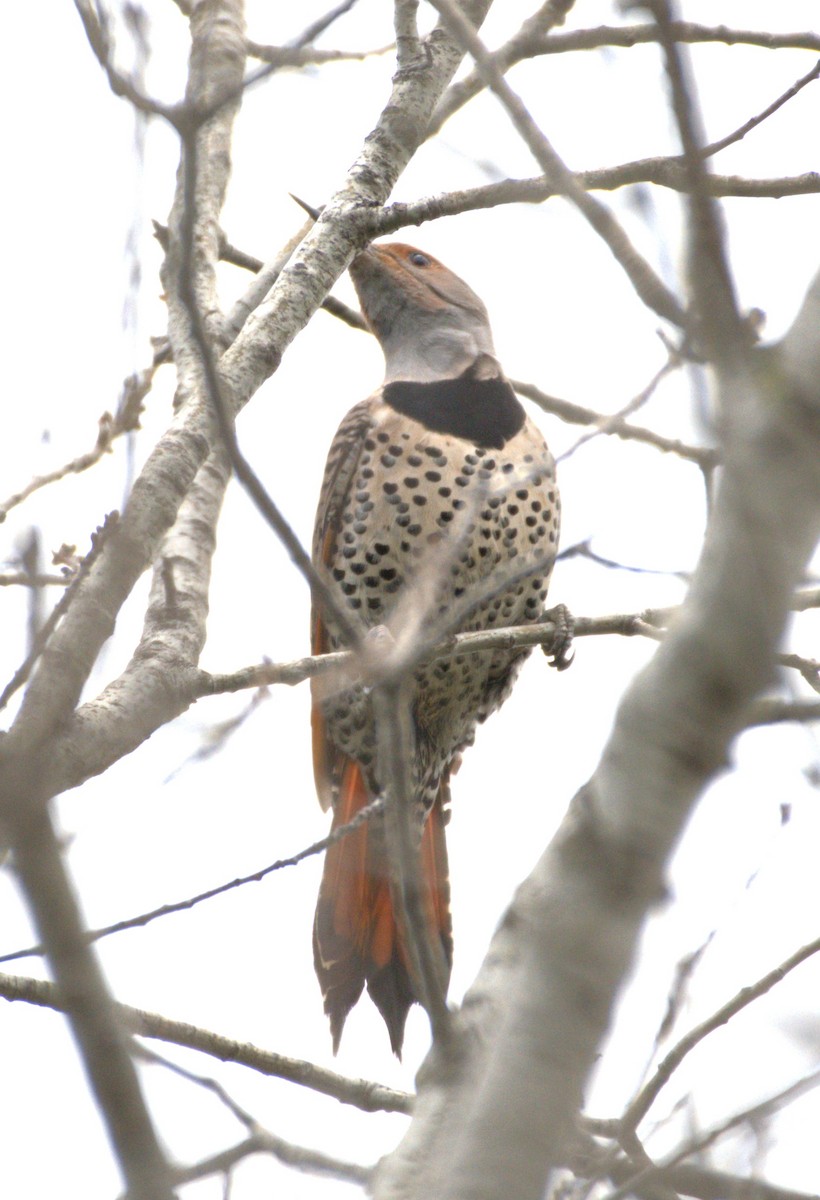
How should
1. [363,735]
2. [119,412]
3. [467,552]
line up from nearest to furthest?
[119,412]
[467,552]
[363,735]

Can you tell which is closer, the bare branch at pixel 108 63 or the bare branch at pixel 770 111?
the bare branch at pixel 108 63

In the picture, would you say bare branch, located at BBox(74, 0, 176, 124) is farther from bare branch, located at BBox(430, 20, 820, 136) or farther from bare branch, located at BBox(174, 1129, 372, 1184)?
bare branch, located at BBox(174, 1129, 372, 1184)

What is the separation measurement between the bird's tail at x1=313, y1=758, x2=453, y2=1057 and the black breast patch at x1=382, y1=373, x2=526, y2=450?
5.00 ft

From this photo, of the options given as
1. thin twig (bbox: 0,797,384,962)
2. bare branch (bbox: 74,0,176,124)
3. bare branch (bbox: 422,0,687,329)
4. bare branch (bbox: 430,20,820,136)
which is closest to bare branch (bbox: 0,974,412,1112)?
thin twig (bbox: 0,797,384,962)

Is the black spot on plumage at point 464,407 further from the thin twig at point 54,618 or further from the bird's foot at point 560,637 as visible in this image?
the thin twig at point 54,618

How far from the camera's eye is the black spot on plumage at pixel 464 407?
555 centimetres

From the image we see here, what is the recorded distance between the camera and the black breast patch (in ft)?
18.2

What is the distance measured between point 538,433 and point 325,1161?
357 centimetres

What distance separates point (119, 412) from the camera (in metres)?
2.89

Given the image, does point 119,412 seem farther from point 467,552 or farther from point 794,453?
point 467,552

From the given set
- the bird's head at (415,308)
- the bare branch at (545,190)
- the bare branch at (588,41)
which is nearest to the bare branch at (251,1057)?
the bare branch at (545,190)

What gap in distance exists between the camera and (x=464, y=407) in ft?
18.7

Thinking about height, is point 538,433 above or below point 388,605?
above

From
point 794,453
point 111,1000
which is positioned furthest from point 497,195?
point 111,1000
